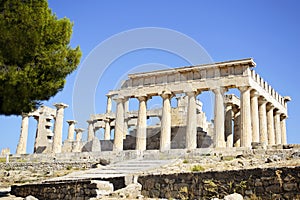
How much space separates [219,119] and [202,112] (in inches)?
454

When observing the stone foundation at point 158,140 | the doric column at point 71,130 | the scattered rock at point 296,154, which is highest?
the doric column at point 71,130

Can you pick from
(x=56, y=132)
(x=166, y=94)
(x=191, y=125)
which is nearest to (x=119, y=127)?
(x=166, y=94)

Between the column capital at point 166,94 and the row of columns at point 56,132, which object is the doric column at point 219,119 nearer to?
the column capital at point 166,94

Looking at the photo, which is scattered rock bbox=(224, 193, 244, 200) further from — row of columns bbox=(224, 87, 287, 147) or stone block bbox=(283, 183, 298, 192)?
row of columns bbox=(224, 87, 287, 147)

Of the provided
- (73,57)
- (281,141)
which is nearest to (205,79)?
(281,141)

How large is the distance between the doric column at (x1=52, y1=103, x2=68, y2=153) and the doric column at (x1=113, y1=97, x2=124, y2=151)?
301 inches

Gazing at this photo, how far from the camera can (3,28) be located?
14055 mm

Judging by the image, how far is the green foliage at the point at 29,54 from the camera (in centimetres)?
1430

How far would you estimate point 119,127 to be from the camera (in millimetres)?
34625

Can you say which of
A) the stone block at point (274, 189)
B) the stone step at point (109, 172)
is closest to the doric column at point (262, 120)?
the stone step at point (109, 172)

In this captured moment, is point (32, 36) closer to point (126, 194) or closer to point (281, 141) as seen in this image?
point (126, 194)

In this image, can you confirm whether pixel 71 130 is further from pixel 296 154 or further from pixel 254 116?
pixel 296 154

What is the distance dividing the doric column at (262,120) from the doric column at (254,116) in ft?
6.34

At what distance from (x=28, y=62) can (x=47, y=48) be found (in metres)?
1.00
